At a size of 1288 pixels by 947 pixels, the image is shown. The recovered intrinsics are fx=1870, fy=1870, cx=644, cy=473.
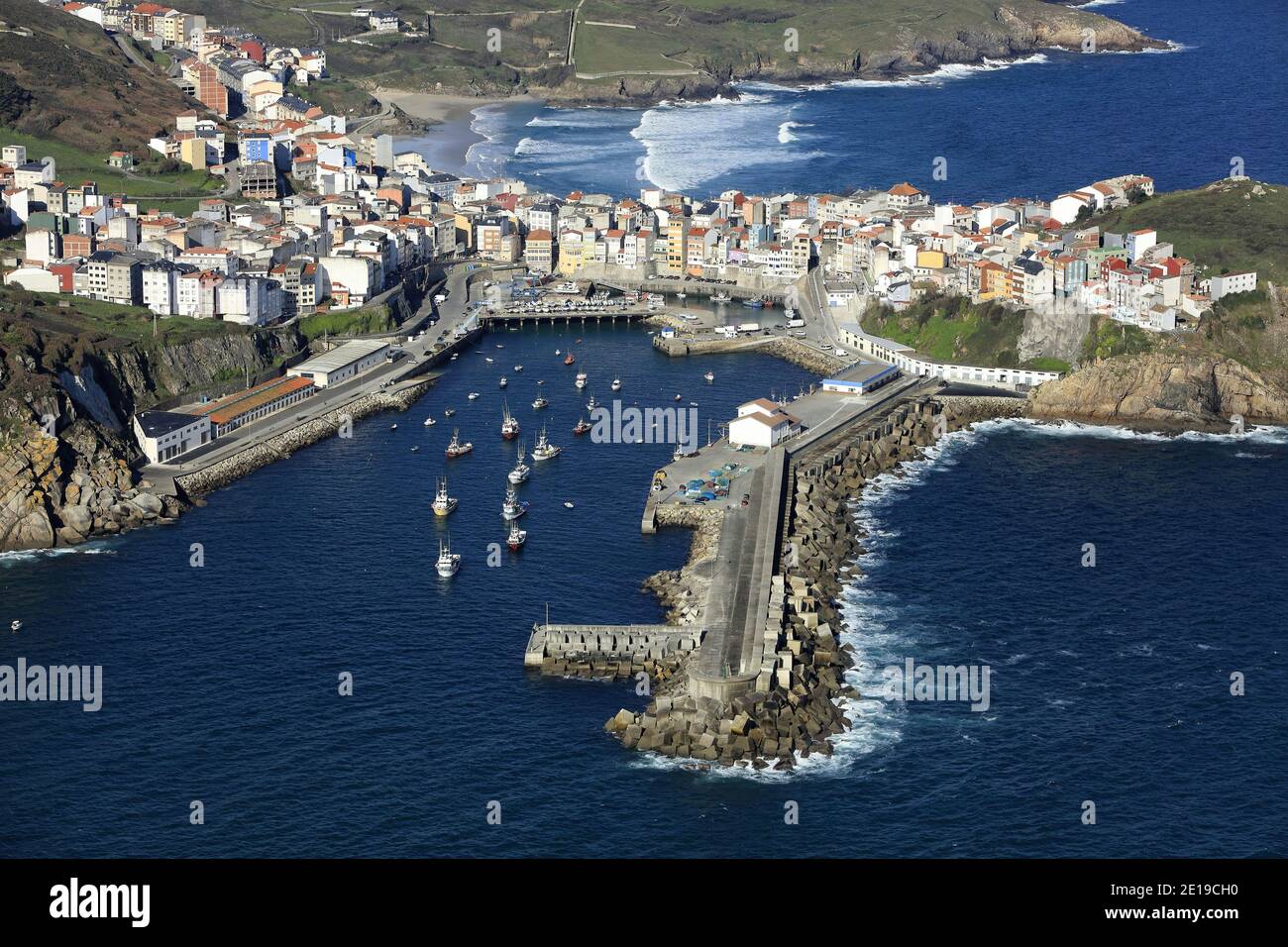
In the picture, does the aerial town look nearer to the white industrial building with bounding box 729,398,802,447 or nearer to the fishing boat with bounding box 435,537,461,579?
the white industrial building with bounding box 729,398,802,447

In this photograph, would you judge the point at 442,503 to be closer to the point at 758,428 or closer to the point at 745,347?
the point at 758,428

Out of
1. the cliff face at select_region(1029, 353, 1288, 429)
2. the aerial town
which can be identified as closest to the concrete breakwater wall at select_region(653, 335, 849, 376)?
the aerial town

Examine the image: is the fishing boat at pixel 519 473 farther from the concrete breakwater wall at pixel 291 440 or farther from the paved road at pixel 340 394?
the paved road at pixel 340 394

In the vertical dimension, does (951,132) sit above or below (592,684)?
above

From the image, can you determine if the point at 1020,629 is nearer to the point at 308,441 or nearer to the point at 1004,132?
the point at 308,441

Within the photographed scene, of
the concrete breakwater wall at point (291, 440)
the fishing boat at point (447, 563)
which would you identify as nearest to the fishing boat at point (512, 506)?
the fishing boat at point (447, 563)

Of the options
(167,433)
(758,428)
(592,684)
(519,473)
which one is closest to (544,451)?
(519,473)
